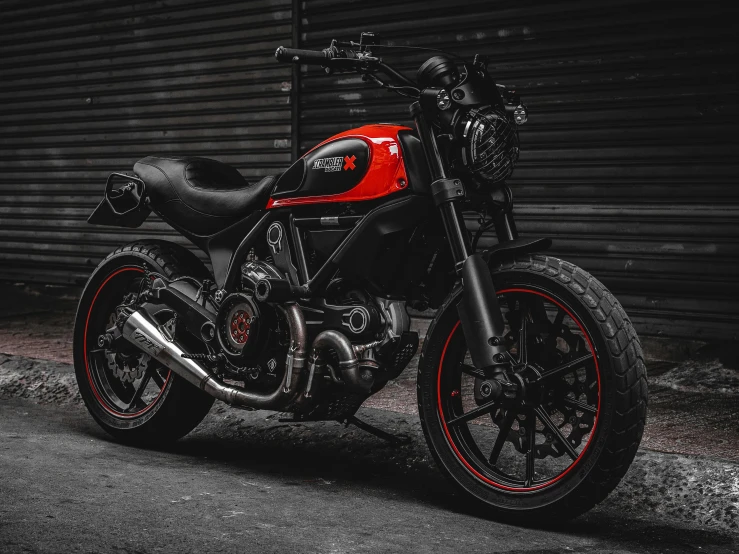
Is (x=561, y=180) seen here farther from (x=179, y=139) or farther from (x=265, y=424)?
(x=179, y=139)

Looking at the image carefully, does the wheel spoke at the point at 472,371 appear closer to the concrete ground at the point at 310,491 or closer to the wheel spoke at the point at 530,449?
the wheel spoke at the point at 530,449

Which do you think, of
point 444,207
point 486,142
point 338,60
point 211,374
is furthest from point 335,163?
point 211,374

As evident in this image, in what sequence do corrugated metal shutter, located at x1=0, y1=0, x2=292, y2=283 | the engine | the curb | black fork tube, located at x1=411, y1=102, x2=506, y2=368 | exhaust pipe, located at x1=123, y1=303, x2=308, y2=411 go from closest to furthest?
black fork tube, located at x1=411, y1=102, x2=506, y2=368, the curb, the engine, exhaust pipe, located at x1=123, y1=303, x2=308, y2=411, corrugated metal shutter, located at x1=0, y1=0, x2=292, y2=283

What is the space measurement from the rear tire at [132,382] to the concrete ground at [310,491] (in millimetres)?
112

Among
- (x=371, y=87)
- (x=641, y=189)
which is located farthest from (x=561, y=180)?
(x=371, y=87)

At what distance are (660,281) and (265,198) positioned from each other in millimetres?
2933

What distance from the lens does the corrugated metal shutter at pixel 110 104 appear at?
8117 millimetres

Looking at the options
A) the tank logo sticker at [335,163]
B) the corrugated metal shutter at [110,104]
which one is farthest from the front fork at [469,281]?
the corrugated metal shutter at [110,104]

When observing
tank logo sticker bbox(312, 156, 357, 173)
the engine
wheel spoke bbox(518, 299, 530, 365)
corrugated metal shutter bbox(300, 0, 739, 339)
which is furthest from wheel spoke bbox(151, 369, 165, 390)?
corrugated metal shutter bbox(300, 0, 739, 339)

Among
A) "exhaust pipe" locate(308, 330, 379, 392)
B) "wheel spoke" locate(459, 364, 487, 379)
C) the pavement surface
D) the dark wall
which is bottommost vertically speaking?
the pavement surface

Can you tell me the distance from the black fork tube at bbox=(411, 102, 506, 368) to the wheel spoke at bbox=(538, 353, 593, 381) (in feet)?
0.50

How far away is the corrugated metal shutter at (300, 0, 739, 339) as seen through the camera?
19.4ft

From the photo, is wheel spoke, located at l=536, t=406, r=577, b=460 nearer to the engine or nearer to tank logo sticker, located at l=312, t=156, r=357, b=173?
the engine

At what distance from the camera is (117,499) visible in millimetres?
3605
